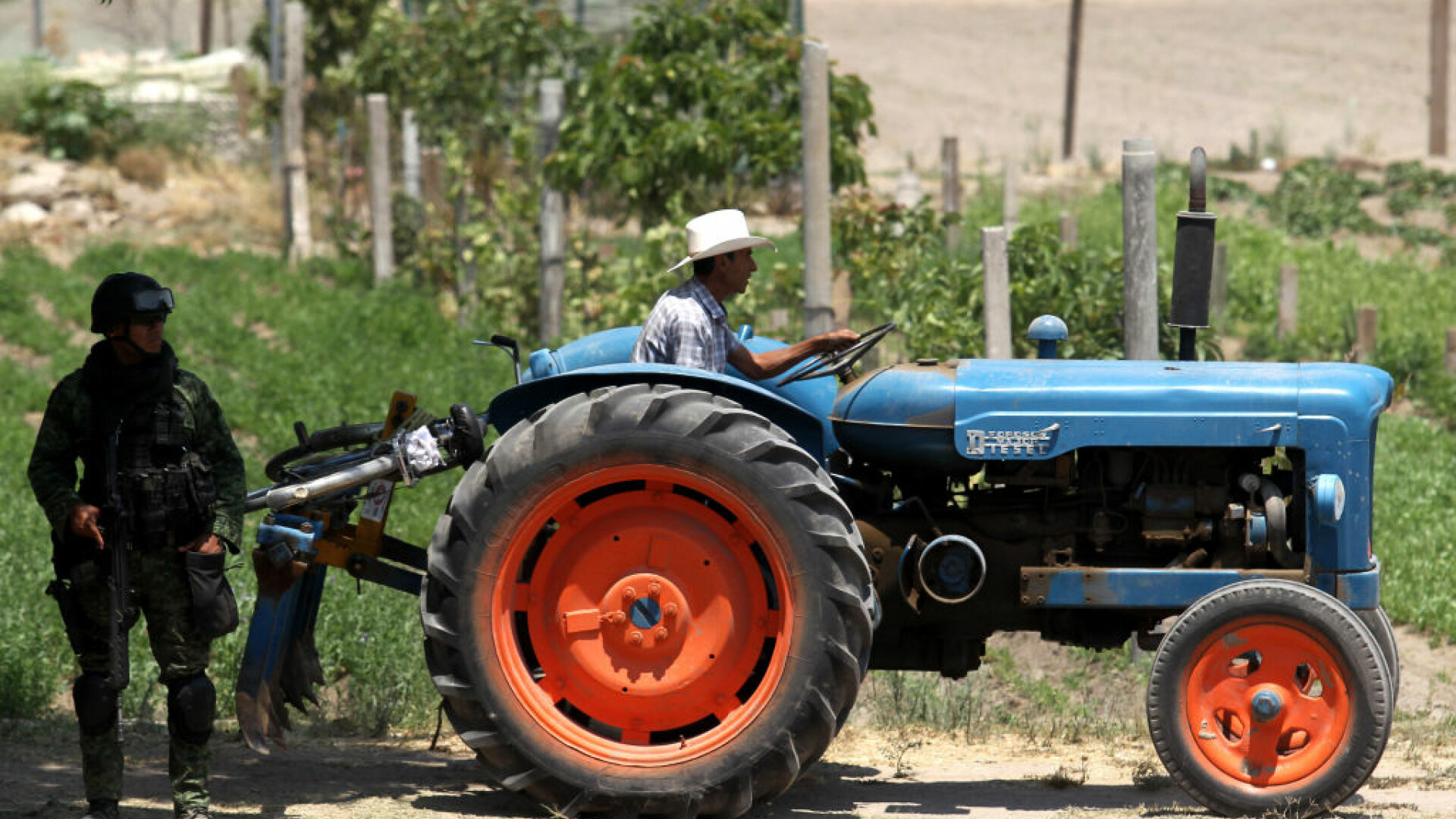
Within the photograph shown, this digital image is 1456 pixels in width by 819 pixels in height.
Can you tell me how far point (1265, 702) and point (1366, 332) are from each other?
8664 millimetres

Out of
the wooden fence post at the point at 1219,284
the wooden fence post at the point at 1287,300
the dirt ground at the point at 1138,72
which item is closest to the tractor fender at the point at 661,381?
the wooden fence post at the point at 1219,284

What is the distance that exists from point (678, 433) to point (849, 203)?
7036 millimetres

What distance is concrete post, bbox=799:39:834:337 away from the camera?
912 cm

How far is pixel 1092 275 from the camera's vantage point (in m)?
11.1

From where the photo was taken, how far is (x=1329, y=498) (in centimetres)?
574

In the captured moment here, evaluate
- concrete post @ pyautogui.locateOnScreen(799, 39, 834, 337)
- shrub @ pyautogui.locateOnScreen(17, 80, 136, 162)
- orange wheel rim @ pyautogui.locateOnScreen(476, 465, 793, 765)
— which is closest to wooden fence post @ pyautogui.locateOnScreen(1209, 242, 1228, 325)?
concrete post @ pyautogui.locateOnScreen(799, 39, 834, 337)

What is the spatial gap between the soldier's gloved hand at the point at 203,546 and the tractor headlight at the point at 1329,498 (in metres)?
3.45

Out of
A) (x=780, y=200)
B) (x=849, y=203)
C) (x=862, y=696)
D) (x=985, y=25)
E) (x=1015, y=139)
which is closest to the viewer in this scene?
(x=862, y=696)

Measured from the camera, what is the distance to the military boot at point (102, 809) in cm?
552

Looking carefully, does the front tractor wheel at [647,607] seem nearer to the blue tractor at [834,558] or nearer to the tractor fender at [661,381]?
the blue tractor at [834,558]

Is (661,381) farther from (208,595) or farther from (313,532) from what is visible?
(208,595)

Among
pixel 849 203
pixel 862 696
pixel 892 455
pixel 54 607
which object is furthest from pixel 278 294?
pixel 892 455

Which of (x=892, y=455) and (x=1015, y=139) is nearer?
(x=892, y=455)

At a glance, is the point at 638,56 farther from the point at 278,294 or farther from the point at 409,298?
the point at 278,294
